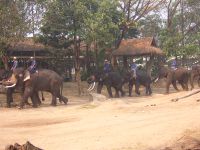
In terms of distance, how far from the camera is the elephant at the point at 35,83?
18.4m

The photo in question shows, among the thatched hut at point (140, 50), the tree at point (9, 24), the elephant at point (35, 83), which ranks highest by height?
the tree at point (9, 24)

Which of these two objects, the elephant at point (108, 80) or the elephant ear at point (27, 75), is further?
the elephant at point (108, 80)

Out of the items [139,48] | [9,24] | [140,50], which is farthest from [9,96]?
[139,48]

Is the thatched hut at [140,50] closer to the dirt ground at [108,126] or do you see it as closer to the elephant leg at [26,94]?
the elephant leg at [26,94]

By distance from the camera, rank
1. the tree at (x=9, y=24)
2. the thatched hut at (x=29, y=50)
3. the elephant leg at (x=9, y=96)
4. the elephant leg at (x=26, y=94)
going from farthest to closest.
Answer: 1. the thatched hut at (x=29, y=50)
2. the tree at (x=9, y=24)
3. the elephant leg at (x=9, y=96)
4. the elephant leg at (x=26, y=94)

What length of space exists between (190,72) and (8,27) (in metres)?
11.3

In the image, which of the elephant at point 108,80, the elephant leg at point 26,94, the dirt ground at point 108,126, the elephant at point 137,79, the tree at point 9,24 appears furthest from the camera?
the elephant at point 137,79

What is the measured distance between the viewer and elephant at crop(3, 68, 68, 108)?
60.4 feet

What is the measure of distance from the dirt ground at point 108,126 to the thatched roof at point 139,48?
14.2 meters

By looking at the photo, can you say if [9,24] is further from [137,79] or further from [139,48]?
[139,48]

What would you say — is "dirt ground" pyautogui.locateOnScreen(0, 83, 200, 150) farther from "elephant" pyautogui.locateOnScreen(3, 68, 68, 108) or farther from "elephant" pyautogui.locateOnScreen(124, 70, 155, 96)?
"elephant" pyautogui.locateOnScreen(124, 70, 155, 96)

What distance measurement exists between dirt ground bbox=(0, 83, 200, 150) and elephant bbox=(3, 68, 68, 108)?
5.23 feet

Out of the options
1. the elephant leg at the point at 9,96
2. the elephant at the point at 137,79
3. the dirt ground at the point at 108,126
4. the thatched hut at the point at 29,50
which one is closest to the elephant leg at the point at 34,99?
the elephant leg at the point at 9,96

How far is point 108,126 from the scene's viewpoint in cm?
1189
